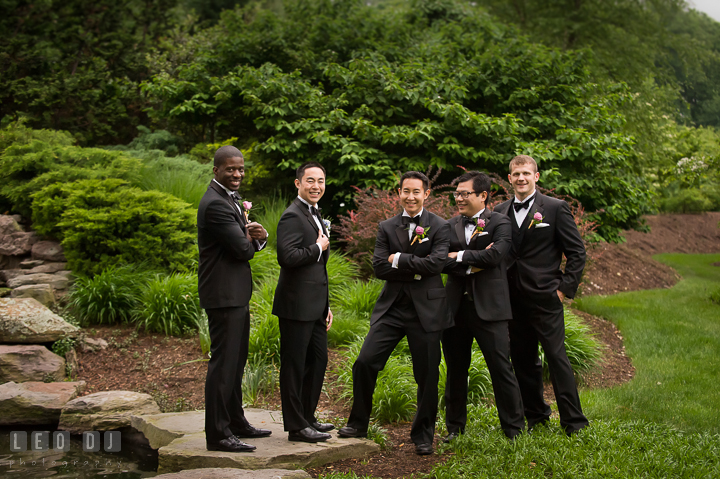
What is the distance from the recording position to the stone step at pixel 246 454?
13.3 feet

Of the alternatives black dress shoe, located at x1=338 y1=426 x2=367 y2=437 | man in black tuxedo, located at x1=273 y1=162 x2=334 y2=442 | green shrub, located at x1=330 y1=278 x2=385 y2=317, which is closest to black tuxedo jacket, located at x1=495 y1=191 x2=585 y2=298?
man in black tuxedo, located at x1=273 y1=162 x2=334 y2=442

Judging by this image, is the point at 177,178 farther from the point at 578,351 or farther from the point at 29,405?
the point at 578,351

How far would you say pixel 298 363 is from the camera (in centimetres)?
438

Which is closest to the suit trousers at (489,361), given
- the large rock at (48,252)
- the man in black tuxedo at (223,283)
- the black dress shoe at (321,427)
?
the black dress shoe at (321,427)

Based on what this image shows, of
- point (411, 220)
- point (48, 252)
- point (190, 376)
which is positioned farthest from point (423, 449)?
point (48, 252)

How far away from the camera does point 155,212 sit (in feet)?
26.5

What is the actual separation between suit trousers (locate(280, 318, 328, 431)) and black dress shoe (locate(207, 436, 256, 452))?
382mm

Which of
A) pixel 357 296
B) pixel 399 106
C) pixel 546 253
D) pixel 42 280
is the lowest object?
pixel 357 296

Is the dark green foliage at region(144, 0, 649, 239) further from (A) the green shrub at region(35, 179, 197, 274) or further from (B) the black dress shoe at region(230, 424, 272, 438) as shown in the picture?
(B) the black dress shoe at region(230, 424, 272, 438)

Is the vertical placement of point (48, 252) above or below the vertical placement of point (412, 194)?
below

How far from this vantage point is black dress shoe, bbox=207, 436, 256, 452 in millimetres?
4160

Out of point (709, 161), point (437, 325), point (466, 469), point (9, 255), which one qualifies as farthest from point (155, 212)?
point (709, 161)

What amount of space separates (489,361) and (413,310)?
760 millimetres

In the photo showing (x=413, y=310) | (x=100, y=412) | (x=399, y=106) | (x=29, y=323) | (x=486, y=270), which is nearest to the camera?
(x=413, y=310)
